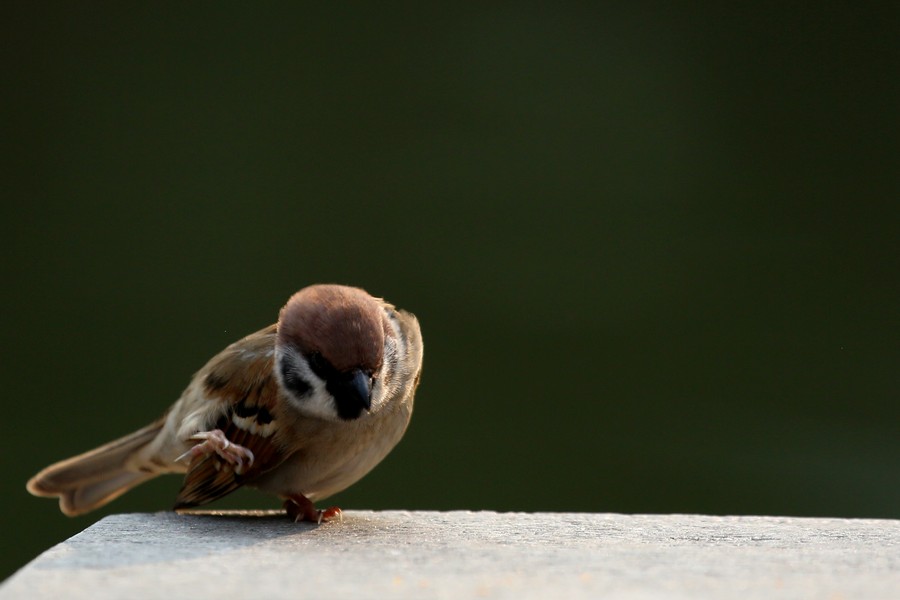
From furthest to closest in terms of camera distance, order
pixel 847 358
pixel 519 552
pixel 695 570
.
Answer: pixel 847 358 < pixel 519 552 < pixel 695 570

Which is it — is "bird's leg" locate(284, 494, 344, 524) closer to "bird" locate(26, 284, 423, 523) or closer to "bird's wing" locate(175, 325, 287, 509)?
"bird" locate(26, 284, 423, 523)

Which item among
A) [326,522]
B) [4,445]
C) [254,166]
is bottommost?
[4,445]

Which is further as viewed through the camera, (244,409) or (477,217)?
(477,217)

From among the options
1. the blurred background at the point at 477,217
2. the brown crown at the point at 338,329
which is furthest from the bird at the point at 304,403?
the blurred background at the point at 477,217

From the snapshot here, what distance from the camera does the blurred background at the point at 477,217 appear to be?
5363 mm

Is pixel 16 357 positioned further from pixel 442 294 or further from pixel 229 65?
pixel 442 294

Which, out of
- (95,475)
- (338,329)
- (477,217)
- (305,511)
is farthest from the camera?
(477,217)

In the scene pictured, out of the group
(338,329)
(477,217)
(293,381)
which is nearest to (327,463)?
(293,381)

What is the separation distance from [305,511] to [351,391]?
335 mm

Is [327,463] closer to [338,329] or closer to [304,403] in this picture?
[304,403]

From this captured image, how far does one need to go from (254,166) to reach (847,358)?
2.87 metres

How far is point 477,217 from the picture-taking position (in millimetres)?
5508

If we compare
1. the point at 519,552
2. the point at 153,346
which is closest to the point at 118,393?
the point at 153,346

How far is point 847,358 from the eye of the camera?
5.28 metres
